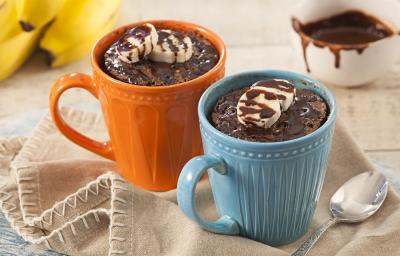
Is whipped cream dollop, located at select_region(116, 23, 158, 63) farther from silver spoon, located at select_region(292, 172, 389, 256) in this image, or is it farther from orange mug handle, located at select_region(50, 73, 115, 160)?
silver spoon, located at select_region(292, 172, 389, 256)

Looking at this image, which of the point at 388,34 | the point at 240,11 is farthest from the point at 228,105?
the point at 240,11

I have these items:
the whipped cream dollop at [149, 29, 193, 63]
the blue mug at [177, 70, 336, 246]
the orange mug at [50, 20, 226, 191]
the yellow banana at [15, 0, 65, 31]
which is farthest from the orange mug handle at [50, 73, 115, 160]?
the yellow banana at [15, 0, 65, 31]

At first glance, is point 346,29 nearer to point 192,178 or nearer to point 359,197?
point 359,197

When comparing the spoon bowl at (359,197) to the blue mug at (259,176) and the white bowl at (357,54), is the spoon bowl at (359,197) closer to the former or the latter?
the blue mug at (259,176)

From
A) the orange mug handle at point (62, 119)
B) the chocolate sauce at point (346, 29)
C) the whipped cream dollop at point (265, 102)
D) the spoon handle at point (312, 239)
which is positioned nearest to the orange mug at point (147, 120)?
the orange mug handle at point (62, 119)

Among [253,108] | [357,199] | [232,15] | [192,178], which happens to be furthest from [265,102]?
[232,15]

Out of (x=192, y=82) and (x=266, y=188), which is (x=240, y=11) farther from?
(x=266, y=188)
